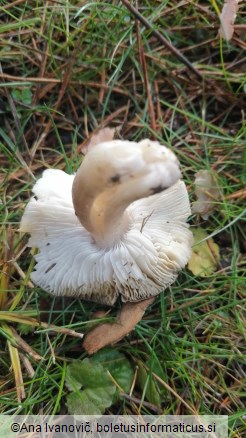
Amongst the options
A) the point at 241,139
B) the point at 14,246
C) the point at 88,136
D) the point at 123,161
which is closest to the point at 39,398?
the point at 14,246

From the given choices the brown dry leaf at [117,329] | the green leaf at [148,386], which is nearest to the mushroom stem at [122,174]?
the brown dry leaf at [117,329]

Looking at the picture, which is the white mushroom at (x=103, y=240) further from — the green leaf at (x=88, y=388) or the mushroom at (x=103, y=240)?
the green leaf at (x=88, y=388)

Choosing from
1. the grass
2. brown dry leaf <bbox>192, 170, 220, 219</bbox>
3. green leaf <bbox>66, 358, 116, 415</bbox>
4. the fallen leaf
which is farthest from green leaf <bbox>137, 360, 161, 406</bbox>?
brown dry leaf <bbox>192, 170, 220, 219</bbox>

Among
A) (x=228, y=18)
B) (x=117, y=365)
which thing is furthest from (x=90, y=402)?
(x=228, y=18)

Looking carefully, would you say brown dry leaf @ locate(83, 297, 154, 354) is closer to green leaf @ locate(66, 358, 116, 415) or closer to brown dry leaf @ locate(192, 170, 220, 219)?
green leaf @ locate(66, 358, 116, 415)

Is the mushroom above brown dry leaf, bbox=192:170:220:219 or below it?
above
